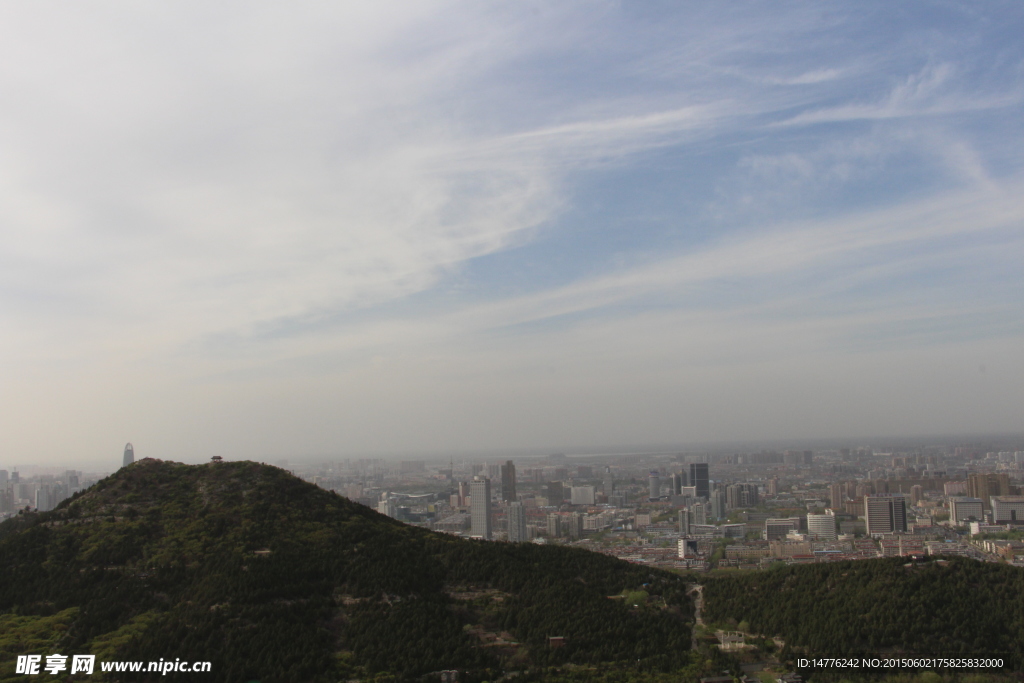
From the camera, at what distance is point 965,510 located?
62719mm

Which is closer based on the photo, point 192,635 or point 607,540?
point 192,635

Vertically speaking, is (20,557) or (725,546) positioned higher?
(20,557)

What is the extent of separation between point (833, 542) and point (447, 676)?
41783mm

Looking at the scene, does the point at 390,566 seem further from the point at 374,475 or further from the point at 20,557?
the point at 374,475

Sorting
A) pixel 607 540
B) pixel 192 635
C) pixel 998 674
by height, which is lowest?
pixel 607 540

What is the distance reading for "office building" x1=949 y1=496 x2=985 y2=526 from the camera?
6168cm

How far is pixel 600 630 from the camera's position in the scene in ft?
61.6

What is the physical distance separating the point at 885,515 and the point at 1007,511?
10404 millimetres

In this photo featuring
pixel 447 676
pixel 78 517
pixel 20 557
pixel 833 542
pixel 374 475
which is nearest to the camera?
pixel 447 676

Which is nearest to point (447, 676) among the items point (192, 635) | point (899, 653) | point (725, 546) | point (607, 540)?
point (192, 635)

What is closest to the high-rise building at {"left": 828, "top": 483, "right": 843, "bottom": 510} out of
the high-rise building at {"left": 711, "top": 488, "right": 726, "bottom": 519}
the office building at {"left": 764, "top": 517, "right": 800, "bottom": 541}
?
the high-rise building at {"left": 711, "top": 488, "right": 726, "bottom": 519}

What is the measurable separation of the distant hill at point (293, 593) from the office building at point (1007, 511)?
160ft

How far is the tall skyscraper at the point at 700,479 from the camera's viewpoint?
289ft

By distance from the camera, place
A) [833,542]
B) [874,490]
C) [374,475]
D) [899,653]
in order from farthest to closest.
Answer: [374,475], [874,490], [833,542], [899,653]
